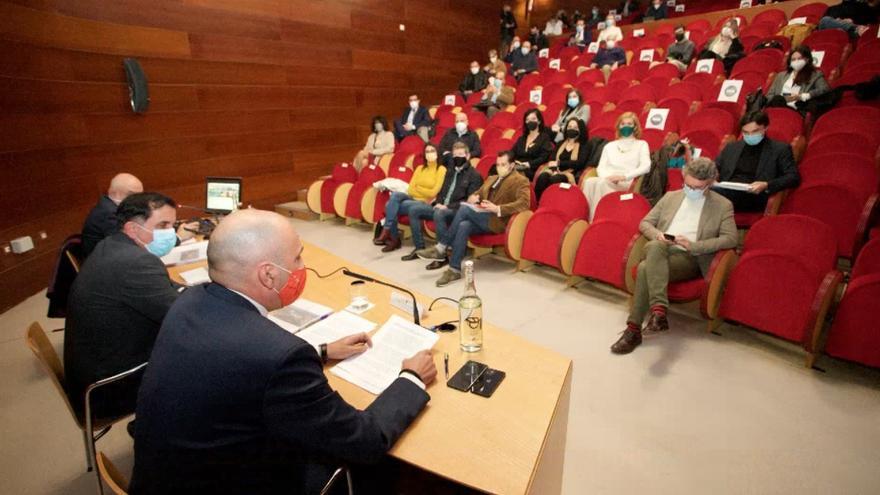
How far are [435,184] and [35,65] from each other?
160 inches

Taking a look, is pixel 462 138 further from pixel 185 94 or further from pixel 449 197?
pixel 185 94

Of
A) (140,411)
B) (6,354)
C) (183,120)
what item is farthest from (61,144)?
(140,411)

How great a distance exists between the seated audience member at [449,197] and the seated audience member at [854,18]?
17.7ft

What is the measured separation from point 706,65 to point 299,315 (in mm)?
6501

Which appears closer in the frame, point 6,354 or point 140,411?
point 140,411

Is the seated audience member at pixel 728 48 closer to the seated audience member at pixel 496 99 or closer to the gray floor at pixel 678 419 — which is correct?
the seated audience member at pixel 496 99

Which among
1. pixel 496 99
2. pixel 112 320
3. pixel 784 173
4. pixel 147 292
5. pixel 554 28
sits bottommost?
pixel 112 320

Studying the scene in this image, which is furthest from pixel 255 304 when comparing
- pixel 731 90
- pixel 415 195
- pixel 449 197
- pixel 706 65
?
pixel 706 65

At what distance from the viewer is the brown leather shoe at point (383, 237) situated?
5.06 metres

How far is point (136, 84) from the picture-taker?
16.4ft

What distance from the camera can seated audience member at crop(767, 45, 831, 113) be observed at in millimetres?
4379

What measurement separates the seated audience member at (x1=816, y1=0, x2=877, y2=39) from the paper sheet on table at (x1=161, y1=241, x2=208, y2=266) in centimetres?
789

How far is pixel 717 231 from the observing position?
2.92 metres

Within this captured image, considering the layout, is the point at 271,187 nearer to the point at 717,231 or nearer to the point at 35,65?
the point at 35,65
